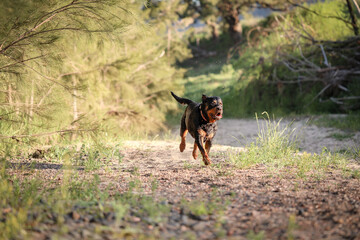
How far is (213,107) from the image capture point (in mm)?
4000

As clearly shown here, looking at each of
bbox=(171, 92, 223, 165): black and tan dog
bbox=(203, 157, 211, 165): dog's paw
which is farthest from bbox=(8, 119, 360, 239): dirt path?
bbox=(171, 92, 223, 165): black and tan dog

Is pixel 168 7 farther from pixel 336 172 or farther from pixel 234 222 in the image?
pixel 234 222

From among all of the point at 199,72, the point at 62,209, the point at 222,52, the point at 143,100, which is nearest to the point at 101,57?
the point at 143,100

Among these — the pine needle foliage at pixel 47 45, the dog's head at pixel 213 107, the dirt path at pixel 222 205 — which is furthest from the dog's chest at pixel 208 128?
the pine needle foliage at pixel 47 45

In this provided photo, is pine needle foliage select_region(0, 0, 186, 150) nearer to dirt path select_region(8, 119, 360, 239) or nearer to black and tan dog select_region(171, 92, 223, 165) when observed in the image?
dirt path select_region(8, 119, 360, 239)

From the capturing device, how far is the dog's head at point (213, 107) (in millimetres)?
3975

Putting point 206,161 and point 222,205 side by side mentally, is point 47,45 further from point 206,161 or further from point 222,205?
point 222,205

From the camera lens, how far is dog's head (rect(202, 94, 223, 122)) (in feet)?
13.0

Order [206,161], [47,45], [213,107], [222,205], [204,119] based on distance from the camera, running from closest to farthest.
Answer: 1. [222,205]
2. [213,107]
3. [204,119]
4. [206,161]
5. [47,45]

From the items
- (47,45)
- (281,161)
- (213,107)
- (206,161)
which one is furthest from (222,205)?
(47,45)

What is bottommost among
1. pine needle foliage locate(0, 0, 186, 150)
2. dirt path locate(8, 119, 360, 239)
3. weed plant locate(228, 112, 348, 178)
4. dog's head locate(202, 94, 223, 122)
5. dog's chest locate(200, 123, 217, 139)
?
dirt path locate(8, 119, 360, 239)

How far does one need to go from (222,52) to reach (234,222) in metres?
21.6

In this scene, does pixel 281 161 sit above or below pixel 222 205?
above

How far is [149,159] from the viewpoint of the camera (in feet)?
17.6
